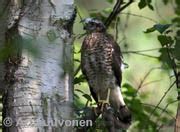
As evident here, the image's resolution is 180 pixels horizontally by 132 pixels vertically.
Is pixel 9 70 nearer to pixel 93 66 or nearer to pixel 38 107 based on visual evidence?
pixel 38 107

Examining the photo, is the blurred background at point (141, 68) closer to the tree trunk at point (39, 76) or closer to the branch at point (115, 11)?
the branch at point (115, 11)

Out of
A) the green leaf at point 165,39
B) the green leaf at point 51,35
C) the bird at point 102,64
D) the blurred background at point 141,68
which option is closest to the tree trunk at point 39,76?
the green leaf at point 51,35

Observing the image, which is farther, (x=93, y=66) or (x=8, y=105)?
(x=93, y=66)

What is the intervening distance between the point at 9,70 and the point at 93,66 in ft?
4.32

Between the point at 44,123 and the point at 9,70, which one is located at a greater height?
the point at 9,70

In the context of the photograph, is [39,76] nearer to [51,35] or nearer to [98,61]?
[51,35]

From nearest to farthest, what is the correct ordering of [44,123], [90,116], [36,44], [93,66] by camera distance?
1. [36,44]
2. [44,123]
3. [90,116]
4. [93,66]

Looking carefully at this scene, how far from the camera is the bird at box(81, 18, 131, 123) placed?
3.30m

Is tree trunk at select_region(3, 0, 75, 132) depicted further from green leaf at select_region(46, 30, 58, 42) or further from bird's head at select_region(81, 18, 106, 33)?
bird's head at select_region(81, 18, 106, 33)

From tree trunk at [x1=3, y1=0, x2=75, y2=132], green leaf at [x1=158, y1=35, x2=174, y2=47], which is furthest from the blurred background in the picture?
tree trunk at [x1=3, y1=0, x2=75, y2=132]

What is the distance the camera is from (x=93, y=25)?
11.3 feet

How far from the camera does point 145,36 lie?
14.2 feet

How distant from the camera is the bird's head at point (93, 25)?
3381 mm

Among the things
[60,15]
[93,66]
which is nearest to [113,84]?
[93,66]
